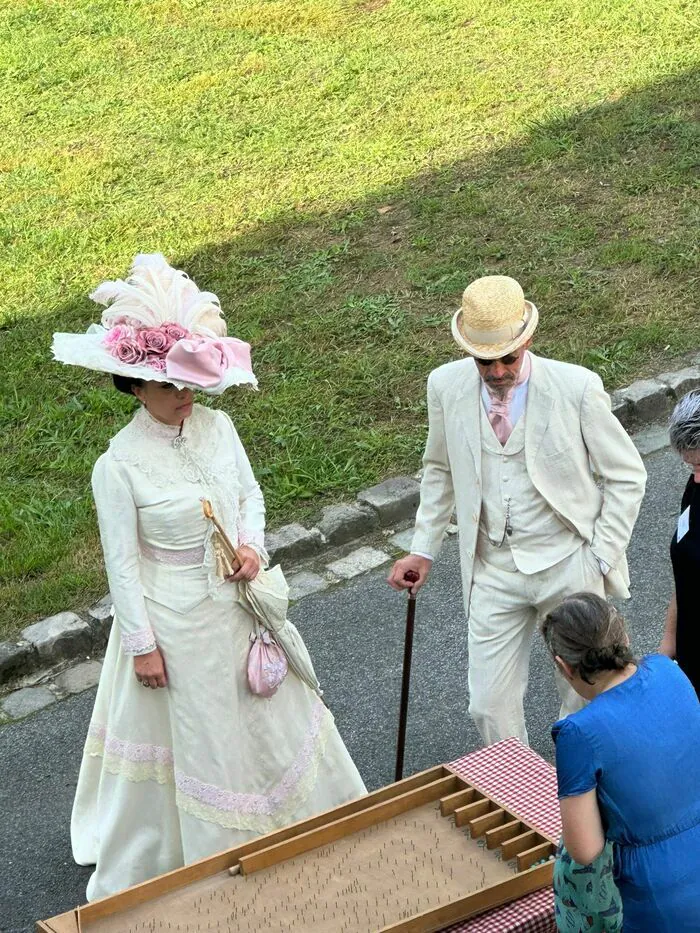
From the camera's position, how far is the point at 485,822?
4.03 meters

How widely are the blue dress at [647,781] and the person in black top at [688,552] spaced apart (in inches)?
41.7

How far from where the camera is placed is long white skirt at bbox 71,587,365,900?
15.1ft

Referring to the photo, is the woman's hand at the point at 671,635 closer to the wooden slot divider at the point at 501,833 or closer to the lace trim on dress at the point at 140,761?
the wooden slot divider at the point at 501,833

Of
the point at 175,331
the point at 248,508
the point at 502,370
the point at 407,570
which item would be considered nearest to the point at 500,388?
the point at 502,370

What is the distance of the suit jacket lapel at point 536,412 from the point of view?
14.8 feet

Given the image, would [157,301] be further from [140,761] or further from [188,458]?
[140,761]

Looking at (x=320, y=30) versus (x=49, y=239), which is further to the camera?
(x=320, y=30)

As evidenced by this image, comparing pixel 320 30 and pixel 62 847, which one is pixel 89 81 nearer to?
pixel 320 30

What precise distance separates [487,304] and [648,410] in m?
3.63

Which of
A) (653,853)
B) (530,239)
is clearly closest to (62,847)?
(653,853)

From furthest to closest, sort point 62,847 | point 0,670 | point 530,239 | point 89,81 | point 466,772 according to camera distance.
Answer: point 89,81 < point 530,239 < point 0,670 < point 62,847 < point 466,772

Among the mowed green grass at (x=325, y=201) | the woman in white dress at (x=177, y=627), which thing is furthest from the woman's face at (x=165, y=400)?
the mowed green grass at (x=325, y=201)

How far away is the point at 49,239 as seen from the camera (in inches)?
404

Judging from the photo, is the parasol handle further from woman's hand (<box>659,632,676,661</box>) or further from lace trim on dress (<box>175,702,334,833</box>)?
woman's hand (<box>659,632,676,661</box>)
